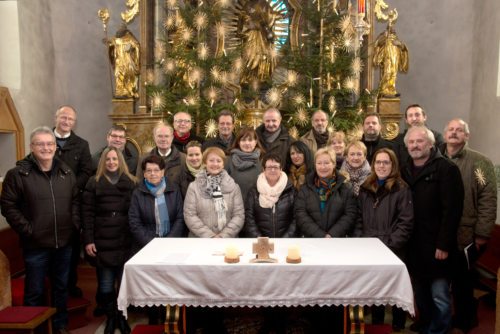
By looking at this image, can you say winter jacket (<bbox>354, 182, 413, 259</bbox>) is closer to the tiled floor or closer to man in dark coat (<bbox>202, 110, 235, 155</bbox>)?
the tiled floor

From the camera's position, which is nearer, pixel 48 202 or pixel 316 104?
pixel 48 202

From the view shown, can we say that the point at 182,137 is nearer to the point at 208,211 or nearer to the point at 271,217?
the point at 208,211

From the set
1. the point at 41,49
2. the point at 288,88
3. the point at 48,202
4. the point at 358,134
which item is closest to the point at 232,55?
the point at 288,88

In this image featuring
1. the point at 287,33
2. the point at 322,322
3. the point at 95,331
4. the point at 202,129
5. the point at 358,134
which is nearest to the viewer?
the point at 322,322

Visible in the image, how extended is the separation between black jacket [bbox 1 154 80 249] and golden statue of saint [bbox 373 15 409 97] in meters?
5.50

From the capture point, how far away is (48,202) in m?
4.06

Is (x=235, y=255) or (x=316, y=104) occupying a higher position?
(x=316, y=104)

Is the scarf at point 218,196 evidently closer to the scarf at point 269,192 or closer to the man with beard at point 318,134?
the scarf at point 269,192

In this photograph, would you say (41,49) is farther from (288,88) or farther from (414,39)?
(414,39)

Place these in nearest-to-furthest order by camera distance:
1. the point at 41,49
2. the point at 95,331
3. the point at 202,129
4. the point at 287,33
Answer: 1. the point at 95,331
2. the point at 202,129
3. the point at 41,49
4. the point at 287,33

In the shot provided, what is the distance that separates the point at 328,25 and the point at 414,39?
2.30 m

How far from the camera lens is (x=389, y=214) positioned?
3904 mm

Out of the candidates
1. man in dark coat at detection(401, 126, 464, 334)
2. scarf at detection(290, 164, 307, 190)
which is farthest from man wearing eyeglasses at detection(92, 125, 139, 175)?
man in dark coat at detection(401, 126, 464, 334)

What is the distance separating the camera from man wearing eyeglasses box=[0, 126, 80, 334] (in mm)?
3947
